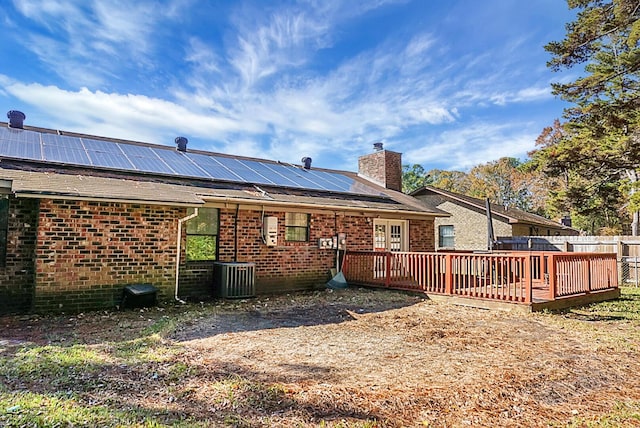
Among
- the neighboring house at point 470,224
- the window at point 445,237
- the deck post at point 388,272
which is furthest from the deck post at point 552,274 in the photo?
the window at point 445,237

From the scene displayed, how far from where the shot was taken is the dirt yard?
3219 mm

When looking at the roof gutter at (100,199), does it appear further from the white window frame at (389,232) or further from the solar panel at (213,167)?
the white window frame at (389,232)

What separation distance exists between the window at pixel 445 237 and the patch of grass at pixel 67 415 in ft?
64.1

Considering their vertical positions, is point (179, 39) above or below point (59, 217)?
above

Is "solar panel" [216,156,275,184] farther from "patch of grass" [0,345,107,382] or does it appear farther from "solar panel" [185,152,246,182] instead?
"patch of grass" [0,345,107,382]

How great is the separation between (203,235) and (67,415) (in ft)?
21.4

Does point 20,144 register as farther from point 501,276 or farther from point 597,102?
point 597,102

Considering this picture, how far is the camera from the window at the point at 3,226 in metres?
7.19

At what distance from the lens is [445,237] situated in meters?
21.1

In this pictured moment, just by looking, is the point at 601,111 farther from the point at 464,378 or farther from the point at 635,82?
the point at 464,378

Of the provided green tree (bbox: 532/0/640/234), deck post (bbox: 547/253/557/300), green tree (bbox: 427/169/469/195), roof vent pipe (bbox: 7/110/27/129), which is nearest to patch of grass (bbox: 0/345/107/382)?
deck post (bbox: 547/253/557/300)

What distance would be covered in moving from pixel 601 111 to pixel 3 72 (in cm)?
1612

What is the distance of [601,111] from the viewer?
10648mm

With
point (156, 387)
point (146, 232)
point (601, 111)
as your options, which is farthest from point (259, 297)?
point (601, 111)
